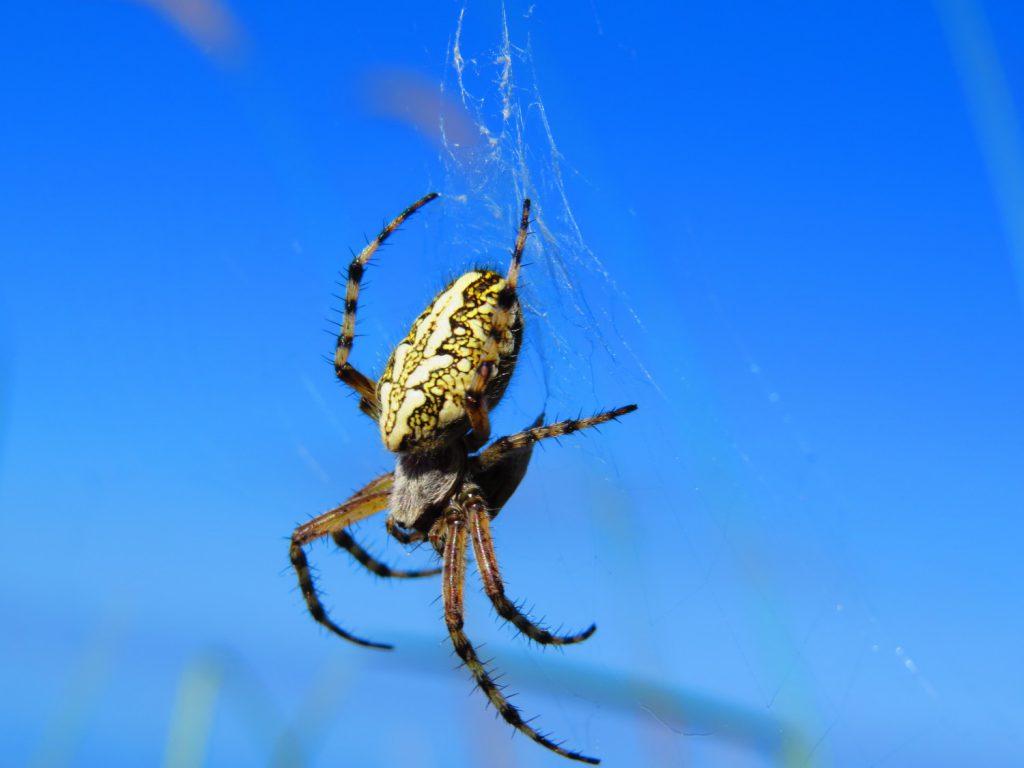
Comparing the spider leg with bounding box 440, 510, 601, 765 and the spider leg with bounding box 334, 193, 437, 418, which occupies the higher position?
the spider leg with bounding box 334, 193, 437, 418

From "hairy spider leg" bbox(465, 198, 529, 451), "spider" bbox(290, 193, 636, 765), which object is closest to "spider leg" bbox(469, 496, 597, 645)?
"spider" bbox(290, 193, 636, 765)

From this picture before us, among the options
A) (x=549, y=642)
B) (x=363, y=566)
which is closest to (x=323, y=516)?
(x=363, y=566)

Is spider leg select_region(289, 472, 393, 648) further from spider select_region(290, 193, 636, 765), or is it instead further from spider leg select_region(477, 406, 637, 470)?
spider leg select_region(477, 406, 637, 470)

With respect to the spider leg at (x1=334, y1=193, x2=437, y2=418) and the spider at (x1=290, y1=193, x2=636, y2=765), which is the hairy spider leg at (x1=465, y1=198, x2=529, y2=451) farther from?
the spider leg at (x1=334, y1=193, x2=437, y2=418)

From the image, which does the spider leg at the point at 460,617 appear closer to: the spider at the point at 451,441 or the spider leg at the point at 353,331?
the spider at the point at 451,441

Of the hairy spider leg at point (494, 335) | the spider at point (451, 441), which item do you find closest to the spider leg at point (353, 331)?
the spider at point (451, 441)

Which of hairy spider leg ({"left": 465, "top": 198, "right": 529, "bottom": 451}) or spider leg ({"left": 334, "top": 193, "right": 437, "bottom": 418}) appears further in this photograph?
spider leg ({"left": 334, "top": 193, "right": 437, "bottom": 418})
